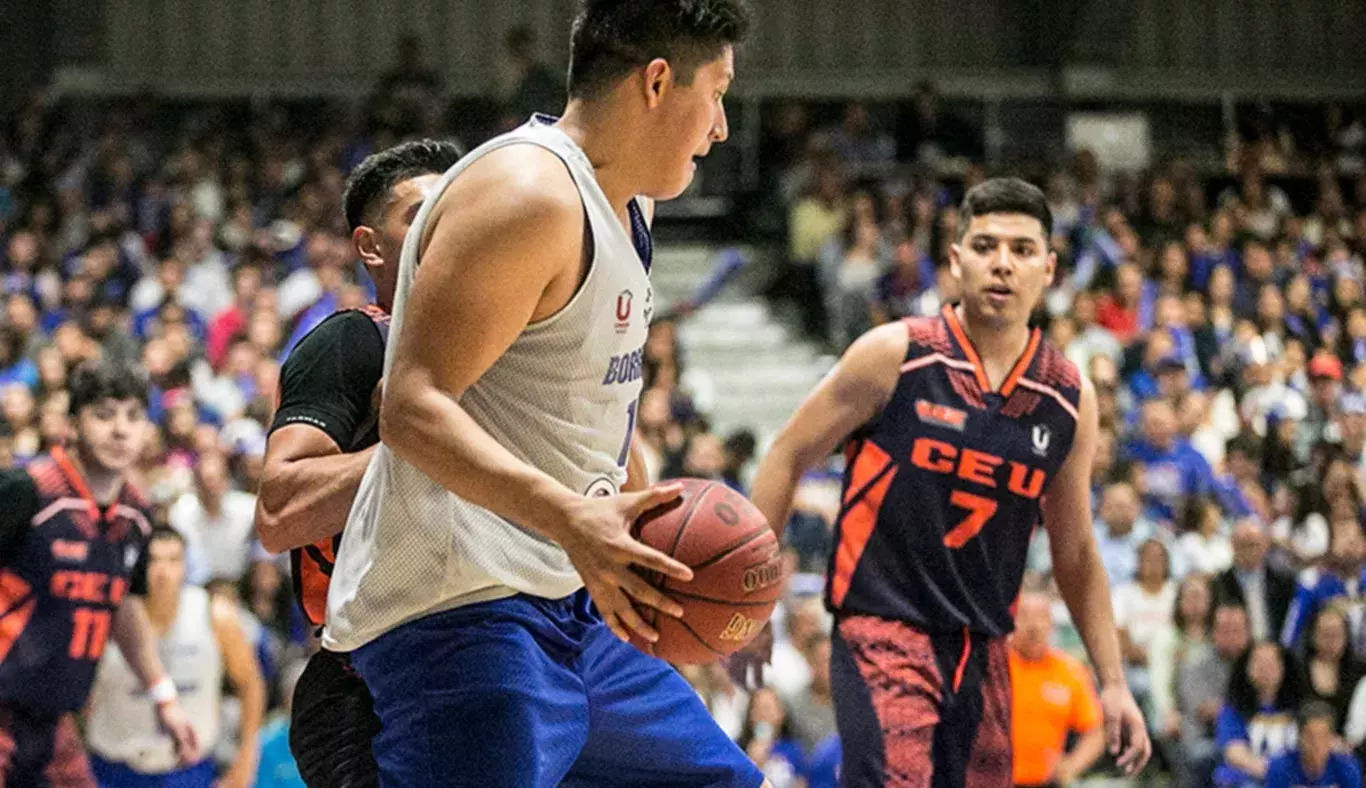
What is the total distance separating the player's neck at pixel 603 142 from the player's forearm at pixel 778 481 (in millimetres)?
1983

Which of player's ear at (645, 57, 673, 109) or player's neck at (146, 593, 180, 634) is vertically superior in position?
player's ear at (645, 57, 673, 109)

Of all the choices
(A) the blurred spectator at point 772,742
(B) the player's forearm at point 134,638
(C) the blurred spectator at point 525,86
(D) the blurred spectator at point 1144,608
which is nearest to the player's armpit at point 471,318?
(B) the player's forearm at point 134,638

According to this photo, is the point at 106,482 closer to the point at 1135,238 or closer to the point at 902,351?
the point at 902,351

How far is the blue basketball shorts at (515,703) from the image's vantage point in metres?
2.97

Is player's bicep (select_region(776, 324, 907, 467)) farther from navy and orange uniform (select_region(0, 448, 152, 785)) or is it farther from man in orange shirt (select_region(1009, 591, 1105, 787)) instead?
man in orange shirt (select_region(1009, 591, 1105, 787))

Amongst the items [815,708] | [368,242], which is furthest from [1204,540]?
[368,242]

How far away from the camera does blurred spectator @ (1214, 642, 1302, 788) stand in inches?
351

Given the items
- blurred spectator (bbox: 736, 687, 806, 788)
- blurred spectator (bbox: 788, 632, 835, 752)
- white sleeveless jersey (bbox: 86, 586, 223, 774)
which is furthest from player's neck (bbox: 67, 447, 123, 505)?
blurred spectator (bbox: 788, 632, 835, 752)

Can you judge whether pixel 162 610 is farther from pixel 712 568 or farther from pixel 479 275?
pixel 479 275

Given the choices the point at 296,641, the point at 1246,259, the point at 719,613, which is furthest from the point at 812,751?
the point at 1246,259

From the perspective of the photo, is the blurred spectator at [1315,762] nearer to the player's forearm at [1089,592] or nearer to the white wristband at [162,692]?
the player's forearm at [1089,592]

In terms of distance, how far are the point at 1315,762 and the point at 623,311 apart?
667 cm

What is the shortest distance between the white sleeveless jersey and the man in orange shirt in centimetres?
336

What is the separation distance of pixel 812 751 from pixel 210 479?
331 centimetres
